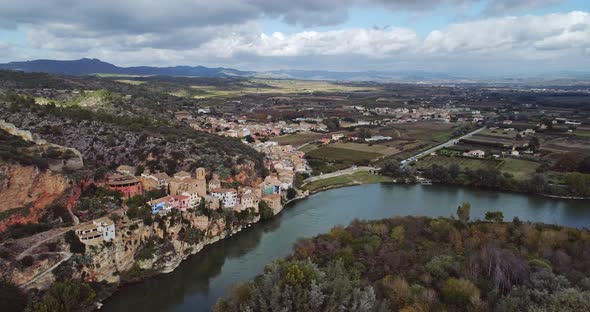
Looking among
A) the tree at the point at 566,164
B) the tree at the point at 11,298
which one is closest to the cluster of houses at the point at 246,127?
the tree at the point at 566,164

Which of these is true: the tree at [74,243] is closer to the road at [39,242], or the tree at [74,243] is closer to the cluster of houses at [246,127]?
the road at [39,242]

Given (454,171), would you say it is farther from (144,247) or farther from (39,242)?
(39,242)

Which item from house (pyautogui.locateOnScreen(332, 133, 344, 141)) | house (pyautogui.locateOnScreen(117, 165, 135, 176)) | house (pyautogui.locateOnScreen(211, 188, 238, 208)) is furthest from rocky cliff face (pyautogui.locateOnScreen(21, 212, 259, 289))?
house (pyautogui.locateOnScreen(332, 133, 344, 141))

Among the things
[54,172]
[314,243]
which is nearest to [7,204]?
[54,172]

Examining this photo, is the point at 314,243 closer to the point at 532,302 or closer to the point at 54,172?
the point at 532,302

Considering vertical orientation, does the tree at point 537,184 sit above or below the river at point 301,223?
above

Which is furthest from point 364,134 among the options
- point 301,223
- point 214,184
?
point 214,184
